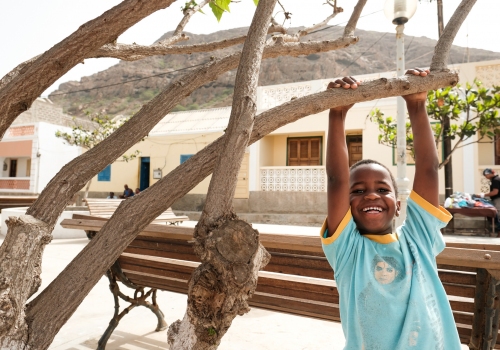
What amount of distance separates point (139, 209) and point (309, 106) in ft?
2.12

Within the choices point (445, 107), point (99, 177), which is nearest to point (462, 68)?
point (445, 107)

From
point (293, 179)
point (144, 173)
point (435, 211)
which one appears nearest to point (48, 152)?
point (144, 173)

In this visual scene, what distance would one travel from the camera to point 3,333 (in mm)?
1099

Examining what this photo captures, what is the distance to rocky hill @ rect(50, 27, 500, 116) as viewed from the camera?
140 ft

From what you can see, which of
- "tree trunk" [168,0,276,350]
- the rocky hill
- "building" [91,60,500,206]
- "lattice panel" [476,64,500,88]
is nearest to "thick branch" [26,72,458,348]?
"tree trunk" [168,0,276,350]

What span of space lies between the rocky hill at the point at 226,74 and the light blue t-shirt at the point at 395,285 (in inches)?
1530

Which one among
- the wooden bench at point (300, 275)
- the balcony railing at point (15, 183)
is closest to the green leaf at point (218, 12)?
the wooden bench at point (300, 275)

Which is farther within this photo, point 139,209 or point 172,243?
point 172,243

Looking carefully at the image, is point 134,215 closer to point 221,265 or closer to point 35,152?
point 221,265

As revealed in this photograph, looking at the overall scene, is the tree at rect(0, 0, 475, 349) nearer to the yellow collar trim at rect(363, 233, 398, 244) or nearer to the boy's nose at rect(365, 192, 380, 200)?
the boy's nose at rect(365, 192, 380, 200)

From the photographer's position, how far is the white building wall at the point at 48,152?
21.0 m

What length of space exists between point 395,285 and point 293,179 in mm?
13994

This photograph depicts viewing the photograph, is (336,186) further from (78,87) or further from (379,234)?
(78,87)

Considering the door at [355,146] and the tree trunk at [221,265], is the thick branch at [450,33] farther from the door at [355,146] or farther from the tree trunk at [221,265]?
the door at [355,146]
